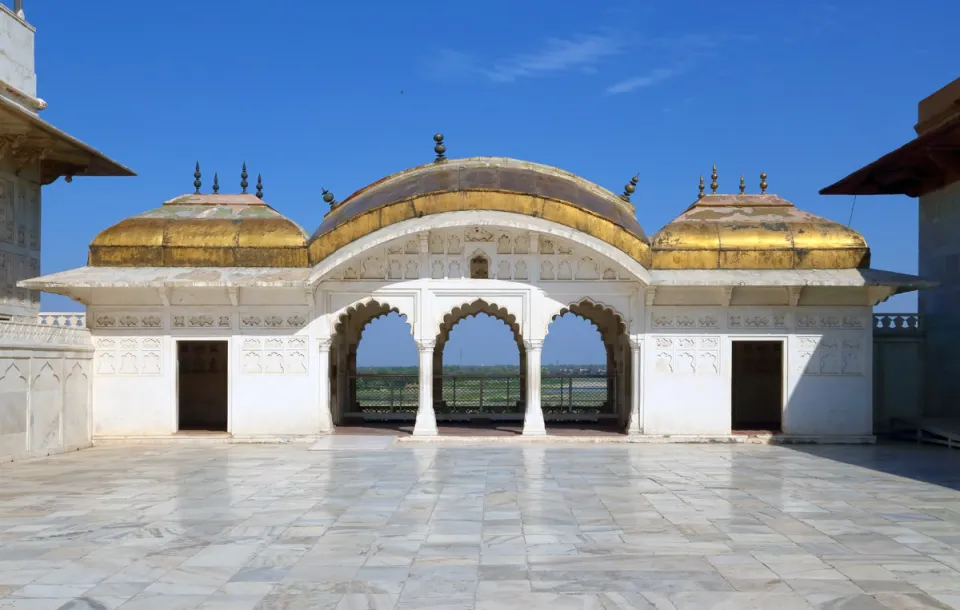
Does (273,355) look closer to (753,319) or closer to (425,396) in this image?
(425,396)

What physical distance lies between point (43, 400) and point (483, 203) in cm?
705

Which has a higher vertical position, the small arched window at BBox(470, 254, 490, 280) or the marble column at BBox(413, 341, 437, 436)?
the small arched window at BBox(470, 254, 490, 280)

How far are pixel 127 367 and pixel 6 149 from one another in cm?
413

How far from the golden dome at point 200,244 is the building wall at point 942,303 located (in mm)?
10796

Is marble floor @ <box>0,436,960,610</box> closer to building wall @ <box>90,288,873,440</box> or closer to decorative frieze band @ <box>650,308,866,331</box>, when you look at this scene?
building wall @ <box>90,288,873,440</box>

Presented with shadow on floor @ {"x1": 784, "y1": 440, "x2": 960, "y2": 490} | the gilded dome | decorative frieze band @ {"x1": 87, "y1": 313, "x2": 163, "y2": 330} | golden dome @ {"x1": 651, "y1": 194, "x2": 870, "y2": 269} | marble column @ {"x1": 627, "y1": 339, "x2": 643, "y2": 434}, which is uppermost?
the gilded dome

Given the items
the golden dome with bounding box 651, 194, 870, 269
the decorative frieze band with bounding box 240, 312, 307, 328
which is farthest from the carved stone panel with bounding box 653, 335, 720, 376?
the decorative frieze band with bounding box 240, 312, 307, 328

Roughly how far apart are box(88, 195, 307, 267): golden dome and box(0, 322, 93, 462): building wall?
146 cm

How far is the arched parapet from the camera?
14.7 meters

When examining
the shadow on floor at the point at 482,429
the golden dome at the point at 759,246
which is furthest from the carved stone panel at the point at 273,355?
the golden dome at the point at 759,246

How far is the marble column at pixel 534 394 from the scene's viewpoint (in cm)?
1516

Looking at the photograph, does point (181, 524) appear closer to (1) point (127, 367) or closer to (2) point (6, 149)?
(1) point (127, 367)

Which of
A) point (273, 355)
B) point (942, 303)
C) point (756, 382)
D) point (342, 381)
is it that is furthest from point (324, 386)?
point (942, 303)

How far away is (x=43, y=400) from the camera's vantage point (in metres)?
13.4
